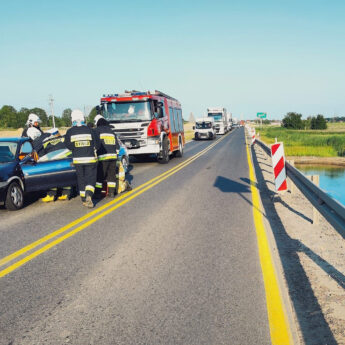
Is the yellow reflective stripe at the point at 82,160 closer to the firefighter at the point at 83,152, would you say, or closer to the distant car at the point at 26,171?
the firefighter at the point at 83,152

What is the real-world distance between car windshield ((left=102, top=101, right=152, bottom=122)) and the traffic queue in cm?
486

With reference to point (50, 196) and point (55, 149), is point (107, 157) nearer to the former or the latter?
point (55, 149)

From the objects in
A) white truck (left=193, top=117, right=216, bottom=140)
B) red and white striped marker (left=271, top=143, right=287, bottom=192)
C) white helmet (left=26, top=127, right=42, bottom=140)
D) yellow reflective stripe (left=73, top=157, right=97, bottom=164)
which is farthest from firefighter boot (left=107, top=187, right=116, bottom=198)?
white truck (left=193, top=117, right=216, bottom=140)

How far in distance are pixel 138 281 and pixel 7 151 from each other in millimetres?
5921

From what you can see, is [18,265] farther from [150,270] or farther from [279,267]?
[279,267]

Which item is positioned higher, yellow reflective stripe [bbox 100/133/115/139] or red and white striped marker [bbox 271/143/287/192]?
yellow reflective stripe [bbox 100/133/115/139]

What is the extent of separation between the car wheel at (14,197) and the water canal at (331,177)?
337 inches

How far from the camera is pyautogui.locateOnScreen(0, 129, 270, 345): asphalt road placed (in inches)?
121

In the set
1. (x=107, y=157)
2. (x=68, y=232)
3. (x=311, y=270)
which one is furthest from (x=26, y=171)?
(x=311, y=270)

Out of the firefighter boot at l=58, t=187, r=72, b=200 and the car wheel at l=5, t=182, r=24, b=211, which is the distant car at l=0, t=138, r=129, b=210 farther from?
the firefighter boot at l=58, t=187, r=72, b=200

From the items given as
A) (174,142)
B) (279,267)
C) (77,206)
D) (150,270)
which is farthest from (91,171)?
(174,142)

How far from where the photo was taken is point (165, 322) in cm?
320

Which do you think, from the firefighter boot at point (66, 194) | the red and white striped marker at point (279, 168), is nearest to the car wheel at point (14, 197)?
the firefighter boot at point (66, 194)

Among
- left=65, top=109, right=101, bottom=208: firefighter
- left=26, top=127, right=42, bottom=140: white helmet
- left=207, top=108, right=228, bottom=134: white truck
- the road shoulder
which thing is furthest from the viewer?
left=207, top=108, right=228, bottom=134: white truck
